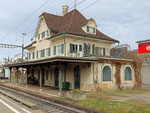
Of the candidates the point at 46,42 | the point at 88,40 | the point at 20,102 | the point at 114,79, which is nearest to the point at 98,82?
the point at 114,79

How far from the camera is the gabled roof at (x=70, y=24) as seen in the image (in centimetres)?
2354

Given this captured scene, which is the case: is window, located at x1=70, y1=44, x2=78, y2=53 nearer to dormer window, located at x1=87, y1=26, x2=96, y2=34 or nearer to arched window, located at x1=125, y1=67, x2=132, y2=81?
dormer window, located at x1=87, y1=26, x2=96, y2=34

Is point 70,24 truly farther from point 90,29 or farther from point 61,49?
point 61,49

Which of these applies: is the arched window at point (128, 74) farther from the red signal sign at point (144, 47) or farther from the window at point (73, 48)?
the red signal sign at point (144, 47)

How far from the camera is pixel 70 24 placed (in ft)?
81.1

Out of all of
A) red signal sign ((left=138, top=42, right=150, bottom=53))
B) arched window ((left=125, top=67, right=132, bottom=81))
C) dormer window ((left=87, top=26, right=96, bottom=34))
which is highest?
dormer window ((left=87, top=26, right=96, bottom=34))

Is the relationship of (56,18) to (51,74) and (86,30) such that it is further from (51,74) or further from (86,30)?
(51,74)

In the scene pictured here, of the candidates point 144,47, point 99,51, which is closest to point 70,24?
point 99,51

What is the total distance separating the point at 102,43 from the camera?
25500 millimetres

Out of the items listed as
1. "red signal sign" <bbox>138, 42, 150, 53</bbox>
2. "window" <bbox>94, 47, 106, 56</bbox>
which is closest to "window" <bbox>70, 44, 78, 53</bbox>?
"window" <bbox>94, 47, 106, 56</bbox>

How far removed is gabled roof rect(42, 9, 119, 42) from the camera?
77.2 ft

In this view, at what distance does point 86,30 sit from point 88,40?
150 cm

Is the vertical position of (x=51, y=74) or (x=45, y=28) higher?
(x=45, y=28)

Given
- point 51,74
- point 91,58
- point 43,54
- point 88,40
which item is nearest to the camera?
point 91,58
